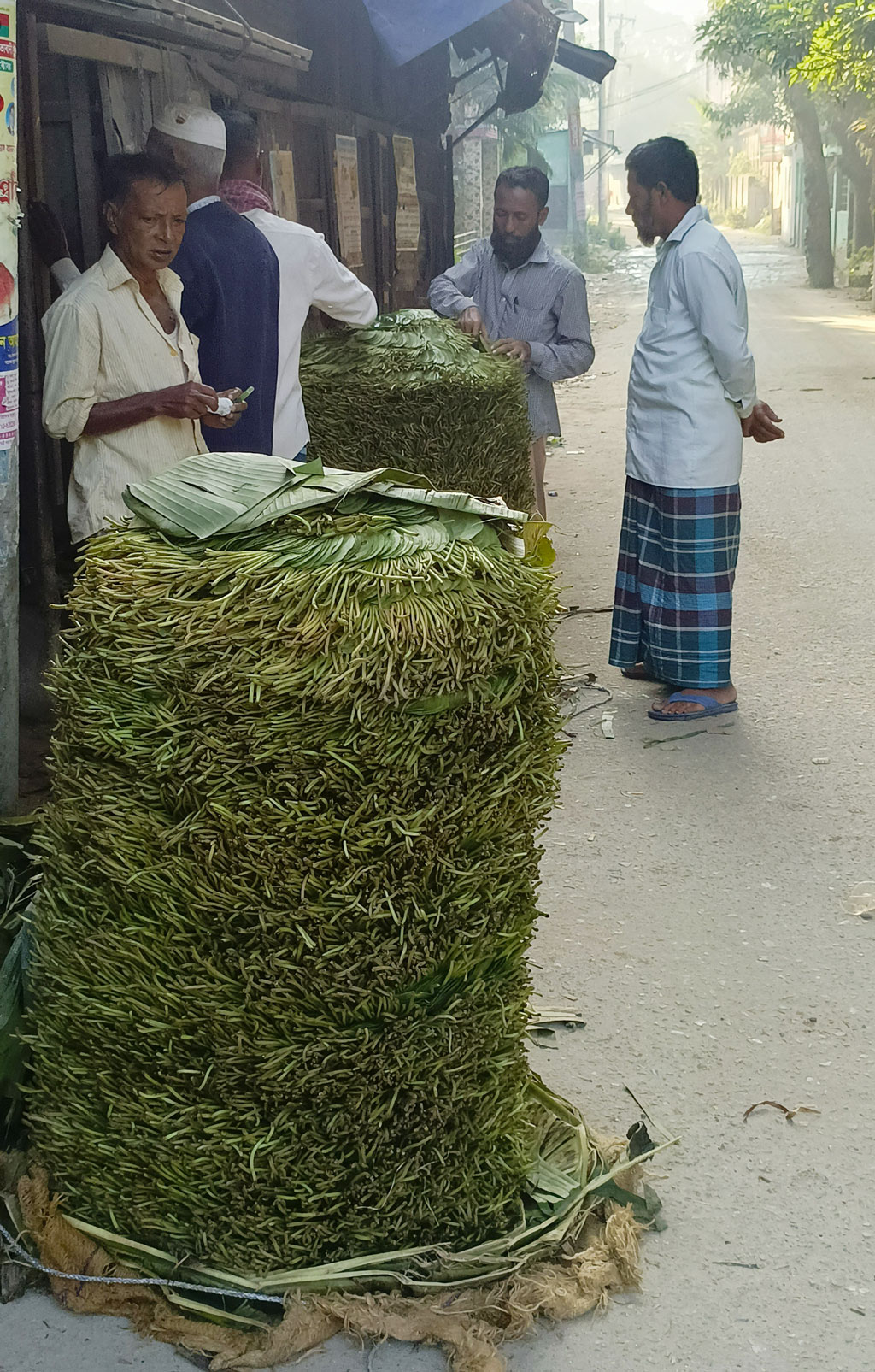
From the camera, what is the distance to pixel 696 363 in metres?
4.82

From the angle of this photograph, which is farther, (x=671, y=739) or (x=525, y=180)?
(x=525, y=180)

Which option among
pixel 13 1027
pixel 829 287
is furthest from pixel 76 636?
pixel 829 287

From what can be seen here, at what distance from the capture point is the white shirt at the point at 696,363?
4.71 m

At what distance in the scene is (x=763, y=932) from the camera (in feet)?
11.6

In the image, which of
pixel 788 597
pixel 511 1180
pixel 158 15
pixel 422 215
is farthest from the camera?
pixel 422 215

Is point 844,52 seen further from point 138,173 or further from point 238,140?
point 138,173

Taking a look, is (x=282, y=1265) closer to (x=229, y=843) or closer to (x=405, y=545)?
(x=229, y=843)

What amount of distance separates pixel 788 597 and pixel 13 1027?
5.19m

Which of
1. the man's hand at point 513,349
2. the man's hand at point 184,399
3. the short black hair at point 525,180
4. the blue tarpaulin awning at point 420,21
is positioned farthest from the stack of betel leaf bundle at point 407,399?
the blue tarpaulin awning at point 420,21

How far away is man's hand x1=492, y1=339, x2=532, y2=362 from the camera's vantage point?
5719 mm

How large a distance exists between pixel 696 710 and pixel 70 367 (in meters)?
2.85

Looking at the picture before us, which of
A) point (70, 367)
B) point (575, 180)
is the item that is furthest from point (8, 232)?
point (575, 180)

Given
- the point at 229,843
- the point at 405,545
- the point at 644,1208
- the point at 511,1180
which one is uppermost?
the point at 405,545

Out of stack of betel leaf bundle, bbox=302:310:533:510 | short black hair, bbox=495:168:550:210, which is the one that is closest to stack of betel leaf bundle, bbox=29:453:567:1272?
stack of betel leaf bundle, bbox=302:310:533:510
